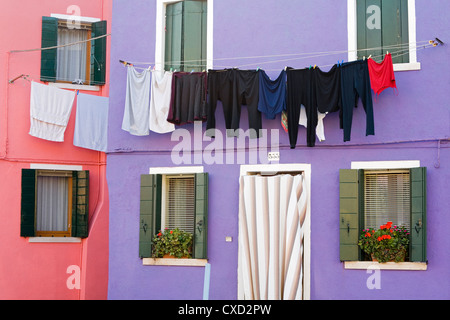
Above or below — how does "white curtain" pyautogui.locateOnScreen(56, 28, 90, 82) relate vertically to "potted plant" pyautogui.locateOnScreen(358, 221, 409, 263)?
above

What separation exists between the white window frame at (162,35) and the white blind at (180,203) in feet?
6.99

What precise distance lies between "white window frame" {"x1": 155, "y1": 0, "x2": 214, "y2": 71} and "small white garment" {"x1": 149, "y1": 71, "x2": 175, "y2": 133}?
0.44 m

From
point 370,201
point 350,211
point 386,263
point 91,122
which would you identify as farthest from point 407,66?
point 91,122

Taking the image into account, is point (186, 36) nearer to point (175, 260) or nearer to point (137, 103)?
point (137, 103)

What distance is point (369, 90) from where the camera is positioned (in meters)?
12.2

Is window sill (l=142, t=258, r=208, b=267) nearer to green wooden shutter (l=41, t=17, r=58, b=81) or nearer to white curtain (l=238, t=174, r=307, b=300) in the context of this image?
white curtain (l=238, t=174, r=307, b=300)

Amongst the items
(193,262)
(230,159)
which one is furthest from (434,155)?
(193,262)

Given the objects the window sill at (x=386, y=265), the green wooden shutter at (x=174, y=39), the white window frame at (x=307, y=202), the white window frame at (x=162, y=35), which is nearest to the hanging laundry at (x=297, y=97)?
the white window frame at (x=307, y=202)

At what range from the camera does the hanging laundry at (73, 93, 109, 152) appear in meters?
16.2

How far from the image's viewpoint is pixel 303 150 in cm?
1285

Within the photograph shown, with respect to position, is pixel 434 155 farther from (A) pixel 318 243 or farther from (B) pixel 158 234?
(B) pixel 158 234

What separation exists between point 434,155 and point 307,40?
2.94m

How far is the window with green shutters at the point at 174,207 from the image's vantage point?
13.2m

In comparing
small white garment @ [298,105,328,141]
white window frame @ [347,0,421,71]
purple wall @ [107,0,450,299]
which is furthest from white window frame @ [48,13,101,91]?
white window frame @ [347,0,421,71]
